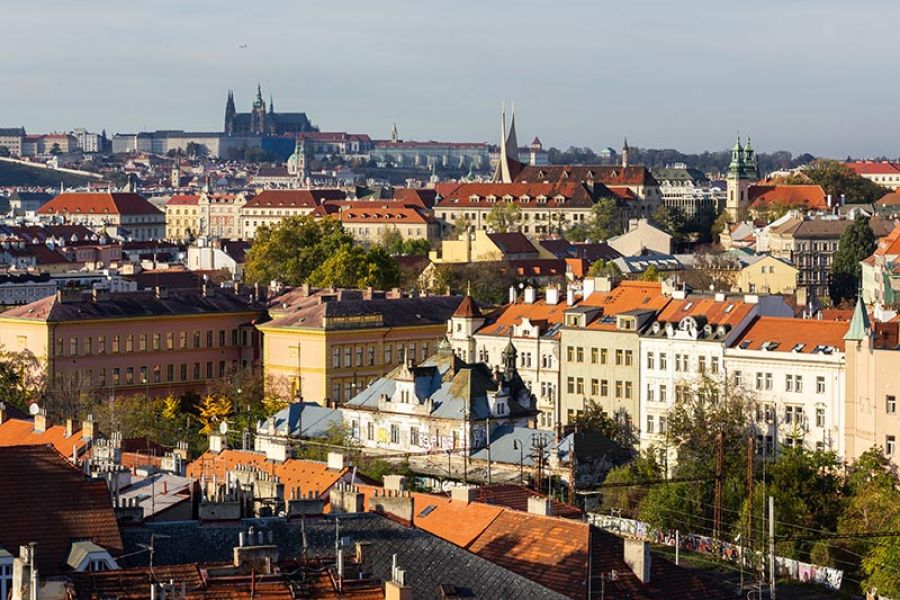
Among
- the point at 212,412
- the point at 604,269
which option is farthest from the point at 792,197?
the point at 212,412

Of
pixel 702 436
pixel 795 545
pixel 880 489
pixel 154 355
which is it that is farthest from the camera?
pixel 154 355

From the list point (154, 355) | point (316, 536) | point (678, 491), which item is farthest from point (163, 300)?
point (316, 536)

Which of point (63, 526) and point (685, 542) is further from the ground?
point (63, 526)

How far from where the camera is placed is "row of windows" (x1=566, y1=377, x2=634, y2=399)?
66750 mm

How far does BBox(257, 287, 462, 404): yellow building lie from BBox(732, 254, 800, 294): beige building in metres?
32.7

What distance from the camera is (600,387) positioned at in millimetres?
67688

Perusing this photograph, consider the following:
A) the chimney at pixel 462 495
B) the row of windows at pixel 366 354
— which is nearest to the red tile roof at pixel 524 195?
the row of windows at pixel 366 354

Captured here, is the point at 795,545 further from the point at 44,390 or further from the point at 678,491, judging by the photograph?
the point at 44,390

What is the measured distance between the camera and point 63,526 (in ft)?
84.3

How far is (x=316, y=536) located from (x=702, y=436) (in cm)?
3127

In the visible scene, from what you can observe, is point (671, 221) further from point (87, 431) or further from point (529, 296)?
point (87, 431)

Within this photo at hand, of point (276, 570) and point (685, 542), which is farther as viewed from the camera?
point (685, 542)

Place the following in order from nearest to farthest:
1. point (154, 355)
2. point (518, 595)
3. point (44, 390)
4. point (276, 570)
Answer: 1. point (276, 570)
2. point (518, 595)
3. point (44, 390)
4. point (154, 355)

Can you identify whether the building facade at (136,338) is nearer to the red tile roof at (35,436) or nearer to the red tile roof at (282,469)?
the red tile roof at (35,436)
